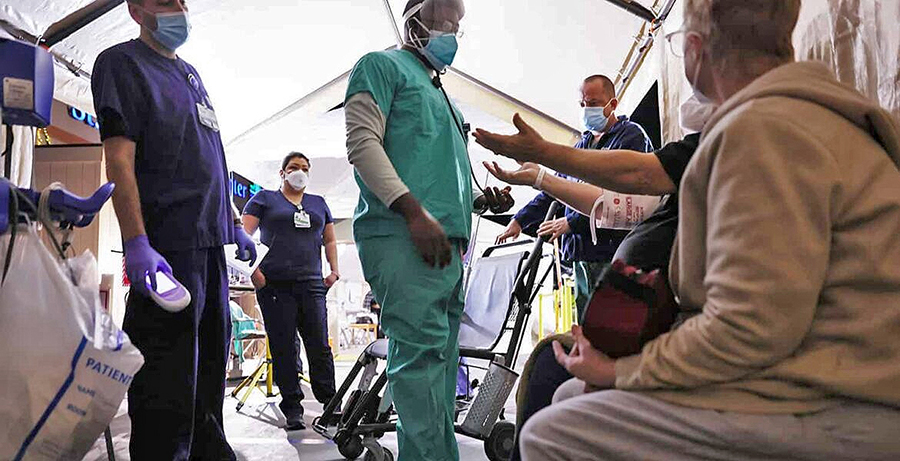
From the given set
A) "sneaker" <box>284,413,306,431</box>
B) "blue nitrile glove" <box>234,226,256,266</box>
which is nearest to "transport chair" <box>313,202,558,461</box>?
"sneaker" <box>284,413,306,431</box>

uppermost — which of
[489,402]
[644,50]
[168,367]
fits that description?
[644,50]

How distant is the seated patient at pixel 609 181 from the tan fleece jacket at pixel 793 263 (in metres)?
0.32

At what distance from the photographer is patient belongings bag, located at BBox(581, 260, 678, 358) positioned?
0.68m

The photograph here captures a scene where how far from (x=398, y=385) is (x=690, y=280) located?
2.64 ft

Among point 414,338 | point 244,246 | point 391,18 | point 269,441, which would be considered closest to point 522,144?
point 414,338

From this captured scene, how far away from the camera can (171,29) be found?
1521 mm

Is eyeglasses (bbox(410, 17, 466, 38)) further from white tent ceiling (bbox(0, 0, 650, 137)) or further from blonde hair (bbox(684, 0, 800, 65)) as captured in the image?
white tent ceiling (bbox(0, 0, 650, 137))

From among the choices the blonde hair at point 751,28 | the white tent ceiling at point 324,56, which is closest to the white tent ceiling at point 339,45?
the white tent ceiling at point 324,56

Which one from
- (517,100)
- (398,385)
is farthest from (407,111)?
(517,100)

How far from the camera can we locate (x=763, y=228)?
572 millimetres

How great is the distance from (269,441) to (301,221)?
1076 millimetres

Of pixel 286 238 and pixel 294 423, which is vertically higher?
pixel 286 238

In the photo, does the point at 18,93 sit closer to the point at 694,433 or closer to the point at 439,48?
the point at 439,48

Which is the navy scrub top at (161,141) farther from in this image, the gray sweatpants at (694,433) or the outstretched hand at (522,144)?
the gray sweatpants at (694,433)
